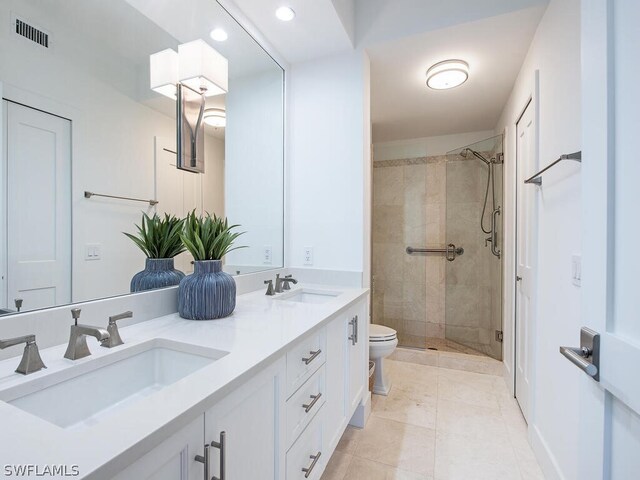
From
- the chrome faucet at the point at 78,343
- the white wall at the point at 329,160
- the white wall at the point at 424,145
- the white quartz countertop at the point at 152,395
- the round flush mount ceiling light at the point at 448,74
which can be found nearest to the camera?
the white quartz countertop at the point at 152,395

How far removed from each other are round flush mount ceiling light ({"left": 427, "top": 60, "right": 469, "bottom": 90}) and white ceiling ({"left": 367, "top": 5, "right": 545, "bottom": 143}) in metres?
0.04

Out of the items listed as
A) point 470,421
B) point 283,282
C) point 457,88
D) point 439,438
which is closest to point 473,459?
point 439,438

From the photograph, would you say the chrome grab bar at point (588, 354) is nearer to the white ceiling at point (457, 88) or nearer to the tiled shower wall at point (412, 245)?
the white ceiling at point (457, 88)

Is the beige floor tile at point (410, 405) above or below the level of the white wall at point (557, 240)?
below

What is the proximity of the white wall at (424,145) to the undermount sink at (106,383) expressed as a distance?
126 inches

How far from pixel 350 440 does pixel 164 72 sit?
6.88ft

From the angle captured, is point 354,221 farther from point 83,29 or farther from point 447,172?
point 447,172

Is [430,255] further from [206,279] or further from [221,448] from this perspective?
[221,448]

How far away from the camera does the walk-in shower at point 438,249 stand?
122 inches

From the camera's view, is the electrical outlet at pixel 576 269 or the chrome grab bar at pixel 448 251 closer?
the electrical outlet at pixel 576 269

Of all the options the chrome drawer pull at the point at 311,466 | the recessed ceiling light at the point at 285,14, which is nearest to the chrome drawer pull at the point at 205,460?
the chrome drawer pull at the point at 311,466

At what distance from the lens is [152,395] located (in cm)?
61

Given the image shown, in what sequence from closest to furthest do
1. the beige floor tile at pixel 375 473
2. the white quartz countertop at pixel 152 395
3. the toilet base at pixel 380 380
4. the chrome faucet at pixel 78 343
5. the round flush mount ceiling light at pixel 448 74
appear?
the white quartz countertop at pixel 152 395 → the chrome faucet at pixel 78 343 → the beige floor tile at pixel 375 473 → the round flush mount ceiling light at pixel 448 74 → the toilet base at pixel 380 380

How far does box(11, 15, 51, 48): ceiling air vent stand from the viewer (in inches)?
34.6
